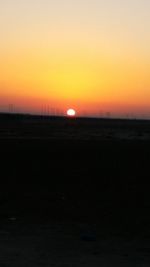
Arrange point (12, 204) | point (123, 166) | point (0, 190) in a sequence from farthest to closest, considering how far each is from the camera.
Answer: point (123, 166)
point (0, 190)
point (12, 204)

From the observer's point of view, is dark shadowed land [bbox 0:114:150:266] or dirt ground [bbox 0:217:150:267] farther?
dark shadowed land [bbox 0:114:150:266]

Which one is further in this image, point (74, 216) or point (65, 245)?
point (74, 216)

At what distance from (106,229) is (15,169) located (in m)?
13.7

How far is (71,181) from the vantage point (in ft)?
77.3

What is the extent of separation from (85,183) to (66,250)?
1112 cm

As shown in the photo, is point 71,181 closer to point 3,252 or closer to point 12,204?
point 12,204

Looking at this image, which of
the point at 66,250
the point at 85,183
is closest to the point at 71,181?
the point at 85,183

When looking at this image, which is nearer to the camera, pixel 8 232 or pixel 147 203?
pixel 8 232

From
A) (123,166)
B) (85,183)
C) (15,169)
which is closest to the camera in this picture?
(85,183)

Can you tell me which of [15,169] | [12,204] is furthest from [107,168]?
[12,204]

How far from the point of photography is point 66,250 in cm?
1188

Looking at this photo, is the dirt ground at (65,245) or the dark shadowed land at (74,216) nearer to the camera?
the dirt ground at (65,245)

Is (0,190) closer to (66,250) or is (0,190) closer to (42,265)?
(66,250)

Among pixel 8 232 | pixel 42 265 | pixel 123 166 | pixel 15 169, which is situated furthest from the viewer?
pixel 123 166
